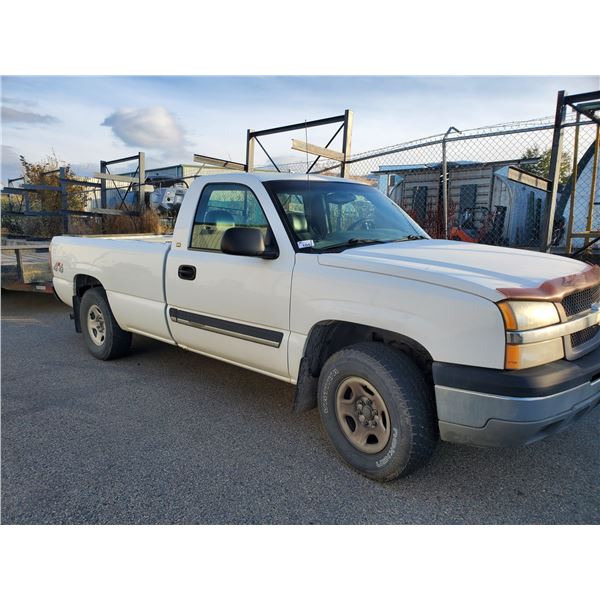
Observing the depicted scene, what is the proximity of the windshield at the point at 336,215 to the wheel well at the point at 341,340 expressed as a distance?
0.57m

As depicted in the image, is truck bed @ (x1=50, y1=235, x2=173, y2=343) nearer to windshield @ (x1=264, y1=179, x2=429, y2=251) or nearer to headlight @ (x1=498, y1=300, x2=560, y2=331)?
windshield @ (x1=264, y1=179, x2=429, y2=251)

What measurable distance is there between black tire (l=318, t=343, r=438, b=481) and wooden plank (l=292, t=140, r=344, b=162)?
5.09 meters

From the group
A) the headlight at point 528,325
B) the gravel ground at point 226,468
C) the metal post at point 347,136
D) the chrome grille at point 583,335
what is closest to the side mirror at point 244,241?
the gravel ground at point 226,468

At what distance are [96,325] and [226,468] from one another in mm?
3099

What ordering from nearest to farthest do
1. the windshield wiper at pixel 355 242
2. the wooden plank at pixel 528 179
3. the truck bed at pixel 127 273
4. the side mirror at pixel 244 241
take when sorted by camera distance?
the side mirror at pixel 244 241
the windshield wiper at pixel 355 242
the truck bed at pixel 127 273
the wooden plank at pixel 528 179

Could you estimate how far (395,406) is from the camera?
9.29ft

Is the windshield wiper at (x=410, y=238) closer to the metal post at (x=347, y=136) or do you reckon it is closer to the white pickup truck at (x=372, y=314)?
the white pickup truck at (x=372, y=314)

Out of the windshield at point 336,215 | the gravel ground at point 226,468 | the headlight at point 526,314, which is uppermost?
the windshield at point 336,215

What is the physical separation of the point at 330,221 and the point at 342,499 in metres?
1.99

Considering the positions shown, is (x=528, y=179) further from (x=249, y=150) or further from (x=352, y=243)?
(x=249, y=150)

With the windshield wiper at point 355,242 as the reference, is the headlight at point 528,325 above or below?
below

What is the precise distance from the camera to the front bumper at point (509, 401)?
8.13ft

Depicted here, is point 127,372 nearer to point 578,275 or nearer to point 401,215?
point 401,215

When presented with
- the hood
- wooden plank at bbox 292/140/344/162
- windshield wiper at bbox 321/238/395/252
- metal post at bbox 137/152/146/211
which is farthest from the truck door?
metal post at bbox 137/152/146/211
